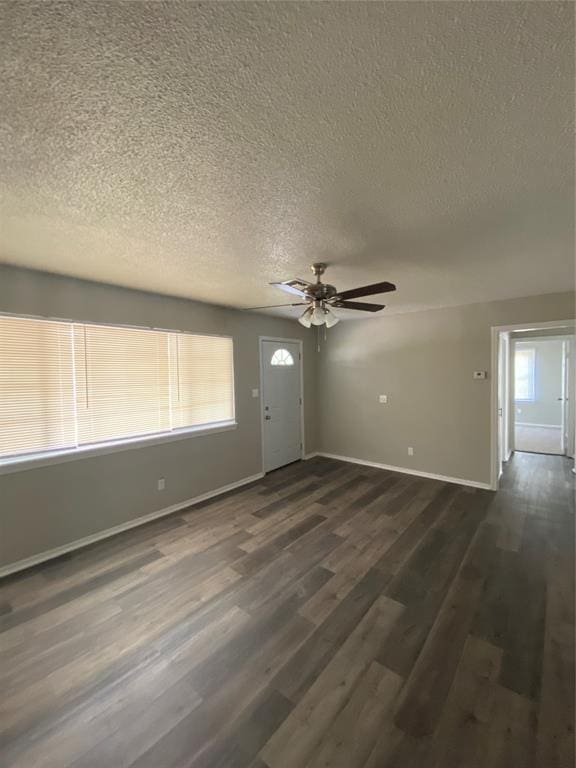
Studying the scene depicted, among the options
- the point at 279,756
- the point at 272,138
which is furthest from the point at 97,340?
the point at 279,756

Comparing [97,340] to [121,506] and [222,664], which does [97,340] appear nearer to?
[121,506]

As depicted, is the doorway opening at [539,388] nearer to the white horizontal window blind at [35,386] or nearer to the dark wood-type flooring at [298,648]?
the dark wood-type flooring at [298,648]

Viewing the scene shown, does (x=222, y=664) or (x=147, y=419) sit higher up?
(x=147, y=419)

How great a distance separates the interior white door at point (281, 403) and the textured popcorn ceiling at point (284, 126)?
277 cm

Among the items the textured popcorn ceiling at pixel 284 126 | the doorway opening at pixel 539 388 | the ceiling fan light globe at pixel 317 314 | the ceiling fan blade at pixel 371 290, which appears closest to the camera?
the textured popcorn ceiling at pixel 284 126

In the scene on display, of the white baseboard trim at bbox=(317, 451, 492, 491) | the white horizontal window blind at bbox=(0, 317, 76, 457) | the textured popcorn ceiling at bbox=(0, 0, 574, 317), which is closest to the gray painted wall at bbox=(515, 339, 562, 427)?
the white baseboard trim at bbox=(317, 451, 492, 491)

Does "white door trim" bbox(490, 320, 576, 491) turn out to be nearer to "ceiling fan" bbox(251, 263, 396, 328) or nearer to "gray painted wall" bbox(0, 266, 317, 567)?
"ceiling fan" bbox(251, 263, 396, 328)

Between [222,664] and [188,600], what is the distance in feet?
1.94

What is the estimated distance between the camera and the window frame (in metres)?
2.53

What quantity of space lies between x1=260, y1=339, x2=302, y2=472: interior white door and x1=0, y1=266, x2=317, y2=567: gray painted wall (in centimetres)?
22

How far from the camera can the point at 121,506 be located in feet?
10.2

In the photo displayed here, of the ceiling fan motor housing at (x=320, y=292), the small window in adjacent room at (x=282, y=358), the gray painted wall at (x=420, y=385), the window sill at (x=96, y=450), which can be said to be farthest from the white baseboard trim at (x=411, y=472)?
the ceiling fan motor housing at (x=320, y=292)

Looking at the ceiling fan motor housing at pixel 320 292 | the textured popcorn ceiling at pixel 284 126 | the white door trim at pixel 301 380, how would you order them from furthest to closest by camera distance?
the white door trim at pixel 301 380
the ceiling fan motor housing at pixel 320 292
the textured popcorn ceiling at pixel 284 126

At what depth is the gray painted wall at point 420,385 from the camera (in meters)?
4.04
